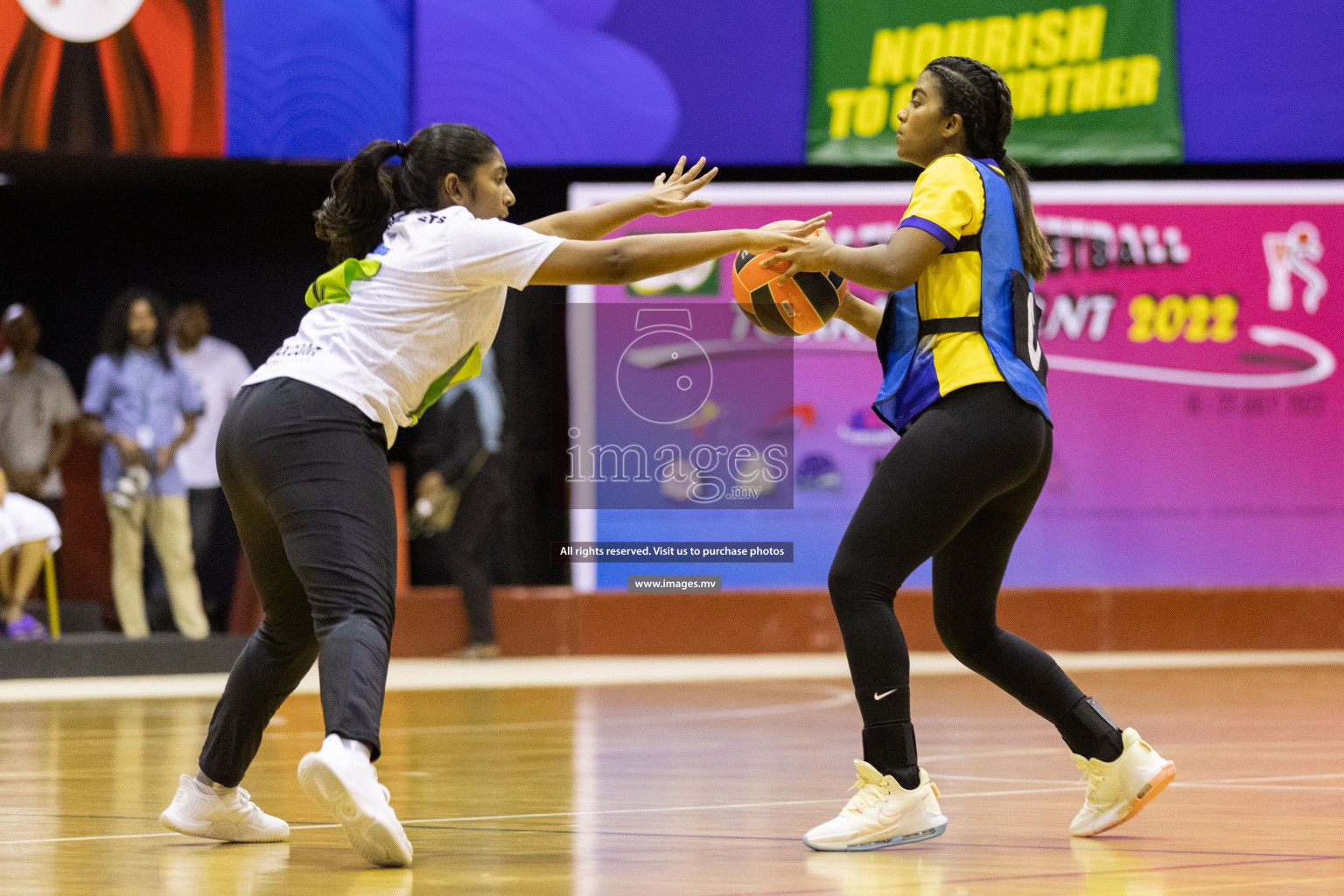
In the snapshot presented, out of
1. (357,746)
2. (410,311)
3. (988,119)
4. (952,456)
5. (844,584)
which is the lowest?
(357,746)

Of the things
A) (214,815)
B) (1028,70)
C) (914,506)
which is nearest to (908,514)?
(914,506)

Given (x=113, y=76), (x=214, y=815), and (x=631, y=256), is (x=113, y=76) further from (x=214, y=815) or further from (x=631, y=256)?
(x=631, y=256)

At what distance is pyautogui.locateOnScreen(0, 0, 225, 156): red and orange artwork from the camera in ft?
39.7

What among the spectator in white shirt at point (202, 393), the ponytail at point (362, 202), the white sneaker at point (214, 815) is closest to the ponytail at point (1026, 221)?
the ponytail at point (362, 202)

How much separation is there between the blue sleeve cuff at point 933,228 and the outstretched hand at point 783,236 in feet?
0.69

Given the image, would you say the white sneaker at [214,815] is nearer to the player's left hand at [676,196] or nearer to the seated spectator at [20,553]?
the player's left hand at [676,196]

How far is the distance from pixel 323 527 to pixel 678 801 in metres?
1.86

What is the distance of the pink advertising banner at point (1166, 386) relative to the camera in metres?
14.0

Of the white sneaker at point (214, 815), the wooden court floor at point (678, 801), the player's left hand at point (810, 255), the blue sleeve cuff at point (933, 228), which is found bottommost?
the wooden court floor at point (678, 801)

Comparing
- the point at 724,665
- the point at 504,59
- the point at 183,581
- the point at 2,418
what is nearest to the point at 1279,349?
the point at 724,665

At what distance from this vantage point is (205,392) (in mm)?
12312

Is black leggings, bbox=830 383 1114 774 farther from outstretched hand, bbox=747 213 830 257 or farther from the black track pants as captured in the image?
outstretched hand, bbox=747 213 830 257

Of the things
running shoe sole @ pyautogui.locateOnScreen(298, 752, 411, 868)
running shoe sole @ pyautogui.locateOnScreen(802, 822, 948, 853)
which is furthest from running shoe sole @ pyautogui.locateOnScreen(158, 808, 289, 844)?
running shoe sole @ pyautogui.locateOnScreen(802, 822, 948, 853)

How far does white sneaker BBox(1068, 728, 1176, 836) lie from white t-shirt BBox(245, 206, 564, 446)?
195 centimetres
